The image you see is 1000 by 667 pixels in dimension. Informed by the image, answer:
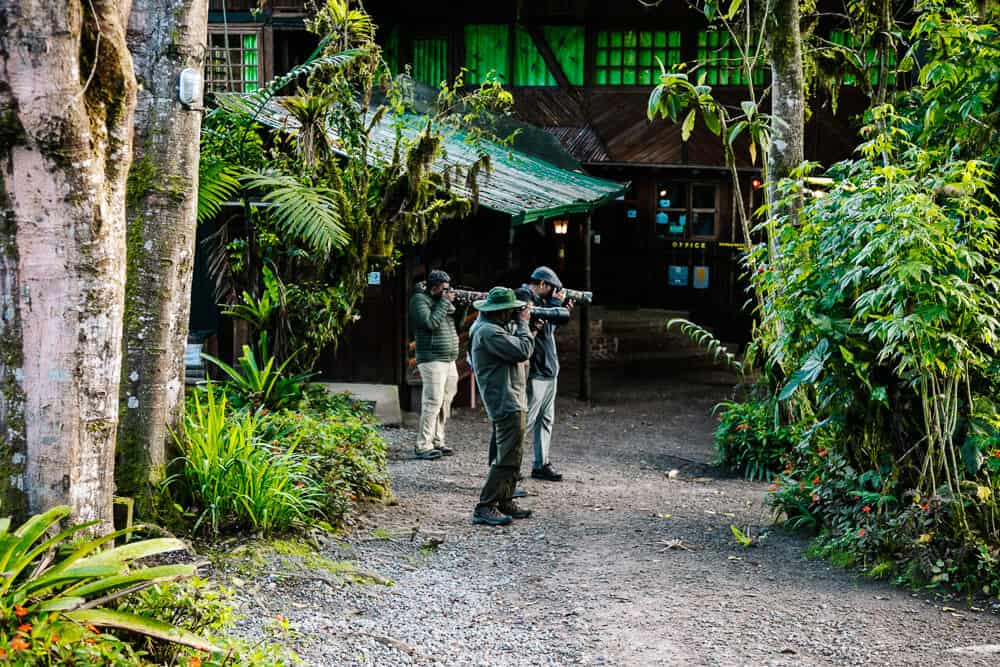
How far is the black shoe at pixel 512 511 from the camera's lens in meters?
8.22

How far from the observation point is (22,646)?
373 cm

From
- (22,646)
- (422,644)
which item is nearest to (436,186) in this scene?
(422,644)

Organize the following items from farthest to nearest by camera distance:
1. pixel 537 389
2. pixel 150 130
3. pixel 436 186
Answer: pixel 436 186 → pixel 537 389 → pixel 150 130

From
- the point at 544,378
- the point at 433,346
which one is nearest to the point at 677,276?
the point at 433,346

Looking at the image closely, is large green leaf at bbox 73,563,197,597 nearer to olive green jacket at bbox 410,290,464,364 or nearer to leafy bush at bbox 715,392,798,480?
olive green jacket at bbox 410,290,464,364

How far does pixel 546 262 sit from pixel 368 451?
12570mm

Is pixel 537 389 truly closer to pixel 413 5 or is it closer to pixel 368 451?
pixel 368 451

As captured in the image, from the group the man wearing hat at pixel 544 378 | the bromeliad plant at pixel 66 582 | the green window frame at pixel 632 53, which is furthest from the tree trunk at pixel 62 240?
the green window frame at pixel 632 53

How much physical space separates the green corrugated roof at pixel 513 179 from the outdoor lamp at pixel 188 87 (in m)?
3.39

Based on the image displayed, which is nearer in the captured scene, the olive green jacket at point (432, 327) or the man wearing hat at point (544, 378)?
the man wearing hat at point (544, 378)

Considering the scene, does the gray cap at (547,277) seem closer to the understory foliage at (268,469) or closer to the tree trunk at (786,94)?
the tree trunk at (786,94)

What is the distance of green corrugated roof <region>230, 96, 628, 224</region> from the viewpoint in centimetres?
1198

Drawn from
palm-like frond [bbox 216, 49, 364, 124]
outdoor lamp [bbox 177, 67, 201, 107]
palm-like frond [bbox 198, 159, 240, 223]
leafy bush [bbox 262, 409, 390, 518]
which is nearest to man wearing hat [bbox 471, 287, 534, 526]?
leafy bush [bbox 262, 409, 390, 518]

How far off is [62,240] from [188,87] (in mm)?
1990
